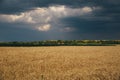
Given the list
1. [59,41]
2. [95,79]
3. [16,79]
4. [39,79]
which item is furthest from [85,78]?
[59,41]

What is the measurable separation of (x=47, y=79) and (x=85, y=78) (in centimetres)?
209

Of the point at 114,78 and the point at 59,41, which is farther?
the point at 59,41

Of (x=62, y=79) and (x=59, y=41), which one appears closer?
(x=62, y=79)

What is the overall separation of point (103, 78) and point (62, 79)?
2.27 meters

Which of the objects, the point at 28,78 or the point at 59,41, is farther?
the point at 59,41

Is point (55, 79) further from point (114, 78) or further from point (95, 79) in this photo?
point (114, 78)

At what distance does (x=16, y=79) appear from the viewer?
1283 centimetres

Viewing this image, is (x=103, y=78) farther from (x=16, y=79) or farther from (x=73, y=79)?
(x=16, y=79)

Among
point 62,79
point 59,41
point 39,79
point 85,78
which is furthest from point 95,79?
point 59,41

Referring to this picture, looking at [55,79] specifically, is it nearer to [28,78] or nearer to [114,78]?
[28,78]

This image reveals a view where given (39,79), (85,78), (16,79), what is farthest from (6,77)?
(85,78)

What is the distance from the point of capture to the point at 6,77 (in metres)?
13.6

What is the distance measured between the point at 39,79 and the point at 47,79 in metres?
0.42

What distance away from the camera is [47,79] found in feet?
42.5
